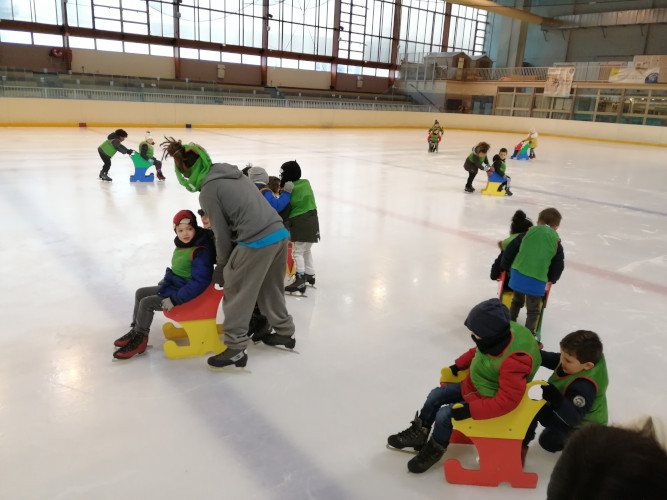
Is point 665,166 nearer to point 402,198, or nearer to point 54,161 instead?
point 402,198

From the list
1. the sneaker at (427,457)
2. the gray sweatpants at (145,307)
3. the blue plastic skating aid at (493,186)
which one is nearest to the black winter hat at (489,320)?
the sneaker at (427,457)

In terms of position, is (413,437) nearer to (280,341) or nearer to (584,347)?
(584,347)

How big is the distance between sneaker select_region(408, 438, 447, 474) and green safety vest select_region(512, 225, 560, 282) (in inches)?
57.6

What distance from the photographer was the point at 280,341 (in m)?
3.12

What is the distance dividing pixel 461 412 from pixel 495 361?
0.24 m

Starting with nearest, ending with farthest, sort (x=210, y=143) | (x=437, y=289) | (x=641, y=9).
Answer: (x=437, y=289) < (x=210, y=143) < (x=641, y=9)

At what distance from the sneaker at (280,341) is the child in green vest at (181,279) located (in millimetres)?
540

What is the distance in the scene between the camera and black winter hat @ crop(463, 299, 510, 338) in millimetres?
1940

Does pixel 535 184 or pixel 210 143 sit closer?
pixel 535 184

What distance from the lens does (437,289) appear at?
14.0 feet

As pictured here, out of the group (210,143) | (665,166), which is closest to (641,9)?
(665,166)

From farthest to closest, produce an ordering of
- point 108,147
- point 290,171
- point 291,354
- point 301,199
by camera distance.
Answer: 1. point 108,147
2. point 301,199
3. point 290,171
4. point 291,354

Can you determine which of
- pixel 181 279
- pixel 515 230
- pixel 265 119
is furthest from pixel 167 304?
pixel 265 119

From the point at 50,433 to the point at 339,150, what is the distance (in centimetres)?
1274
